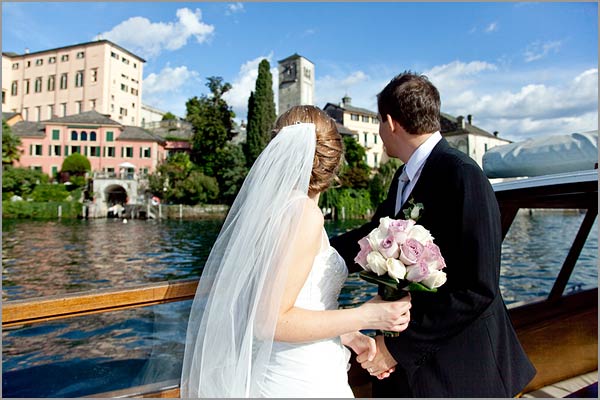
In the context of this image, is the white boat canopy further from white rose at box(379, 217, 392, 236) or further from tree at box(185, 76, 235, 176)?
tree at box(185, 76, 235, 176)

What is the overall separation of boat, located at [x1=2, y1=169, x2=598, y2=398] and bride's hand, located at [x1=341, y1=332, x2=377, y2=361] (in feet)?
3.02

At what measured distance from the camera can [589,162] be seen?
9.01 ft

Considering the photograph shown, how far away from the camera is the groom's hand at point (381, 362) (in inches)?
75.0

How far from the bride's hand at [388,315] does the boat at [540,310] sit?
3.51ft

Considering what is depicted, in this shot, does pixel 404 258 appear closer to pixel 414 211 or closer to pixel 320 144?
pixel 414 211

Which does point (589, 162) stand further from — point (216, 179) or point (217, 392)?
point (216, 179)

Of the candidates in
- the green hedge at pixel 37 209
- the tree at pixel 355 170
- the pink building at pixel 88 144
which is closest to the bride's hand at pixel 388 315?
the tree at pixel 355 170

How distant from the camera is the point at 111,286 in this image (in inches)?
147

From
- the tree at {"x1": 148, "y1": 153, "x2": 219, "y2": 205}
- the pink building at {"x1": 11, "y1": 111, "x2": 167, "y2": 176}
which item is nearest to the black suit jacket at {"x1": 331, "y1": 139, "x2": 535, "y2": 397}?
the tree at {"x1": 148, "y1": 153, "x2": 219, "y2": 205}

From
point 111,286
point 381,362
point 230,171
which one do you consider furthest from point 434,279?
point 230,171

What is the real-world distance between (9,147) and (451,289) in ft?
193

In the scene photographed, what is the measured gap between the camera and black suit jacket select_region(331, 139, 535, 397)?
1748 millimetres

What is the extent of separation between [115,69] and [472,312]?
76.5 metres

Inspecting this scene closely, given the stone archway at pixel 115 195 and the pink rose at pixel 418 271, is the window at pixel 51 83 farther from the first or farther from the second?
the pink rose at pixel 418 271
